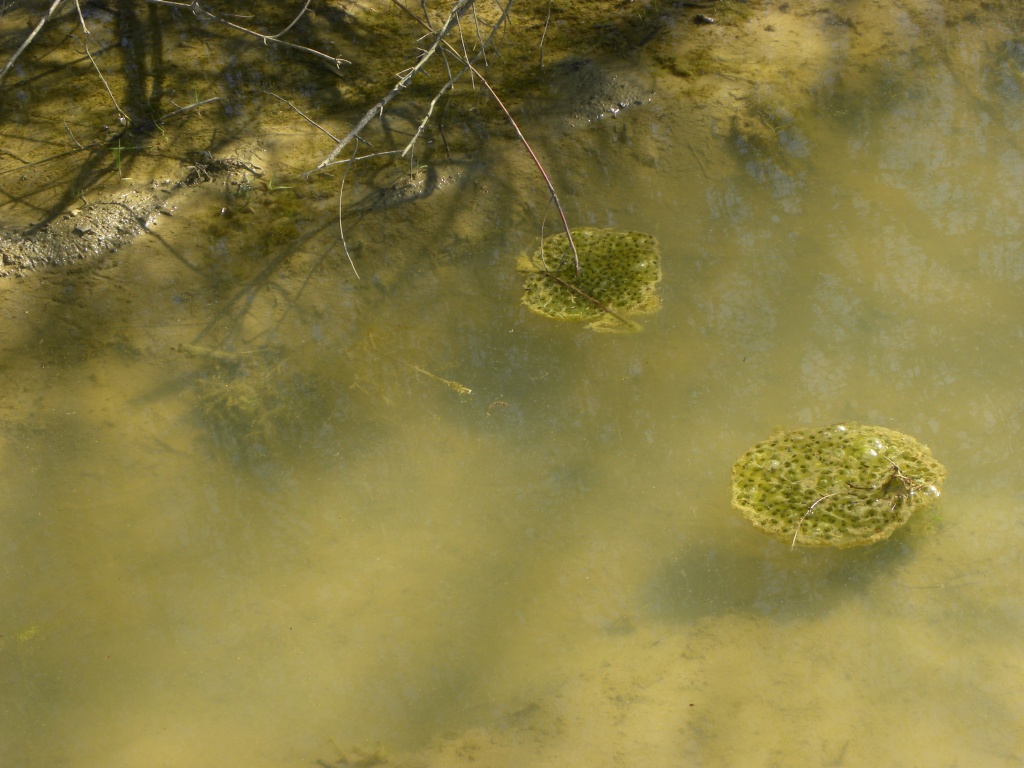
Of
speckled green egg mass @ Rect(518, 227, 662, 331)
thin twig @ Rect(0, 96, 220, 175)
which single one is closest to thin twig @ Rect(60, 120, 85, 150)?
thin twig @ Rect(0, 96, 220, 175)

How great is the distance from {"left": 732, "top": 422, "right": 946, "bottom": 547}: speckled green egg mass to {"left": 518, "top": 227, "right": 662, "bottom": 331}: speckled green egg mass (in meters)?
0.76

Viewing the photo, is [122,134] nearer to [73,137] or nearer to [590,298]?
[73,137]

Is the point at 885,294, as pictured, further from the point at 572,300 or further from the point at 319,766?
the point at 319,766

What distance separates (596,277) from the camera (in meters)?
3.39

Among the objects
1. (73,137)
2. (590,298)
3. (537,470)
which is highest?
(73,137)

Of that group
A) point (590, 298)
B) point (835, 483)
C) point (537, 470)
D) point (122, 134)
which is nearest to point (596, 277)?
point (590, 298)

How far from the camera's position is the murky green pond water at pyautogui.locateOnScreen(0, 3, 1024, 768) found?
246 cm

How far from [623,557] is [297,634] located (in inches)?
42.5

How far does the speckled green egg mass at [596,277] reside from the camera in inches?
130

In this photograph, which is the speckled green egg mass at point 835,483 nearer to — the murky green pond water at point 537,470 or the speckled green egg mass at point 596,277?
the murky green pond water at point 537,470

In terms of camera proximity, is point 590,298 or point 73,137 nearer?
point 590,298

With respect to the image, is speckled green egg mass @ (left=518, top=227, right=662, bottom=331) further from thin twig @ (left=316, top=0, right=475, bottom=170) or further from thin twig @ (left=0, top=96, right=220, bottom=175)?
thin twig @ (left=0, top=96, right=220, bottom=175)

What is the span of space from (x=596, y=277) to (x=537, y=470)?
92cm

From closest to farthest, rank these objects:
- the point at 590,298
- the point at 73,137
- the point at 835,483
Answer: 1. the point at 835,483
2. the point at 590,298
3. the point at 73,137
